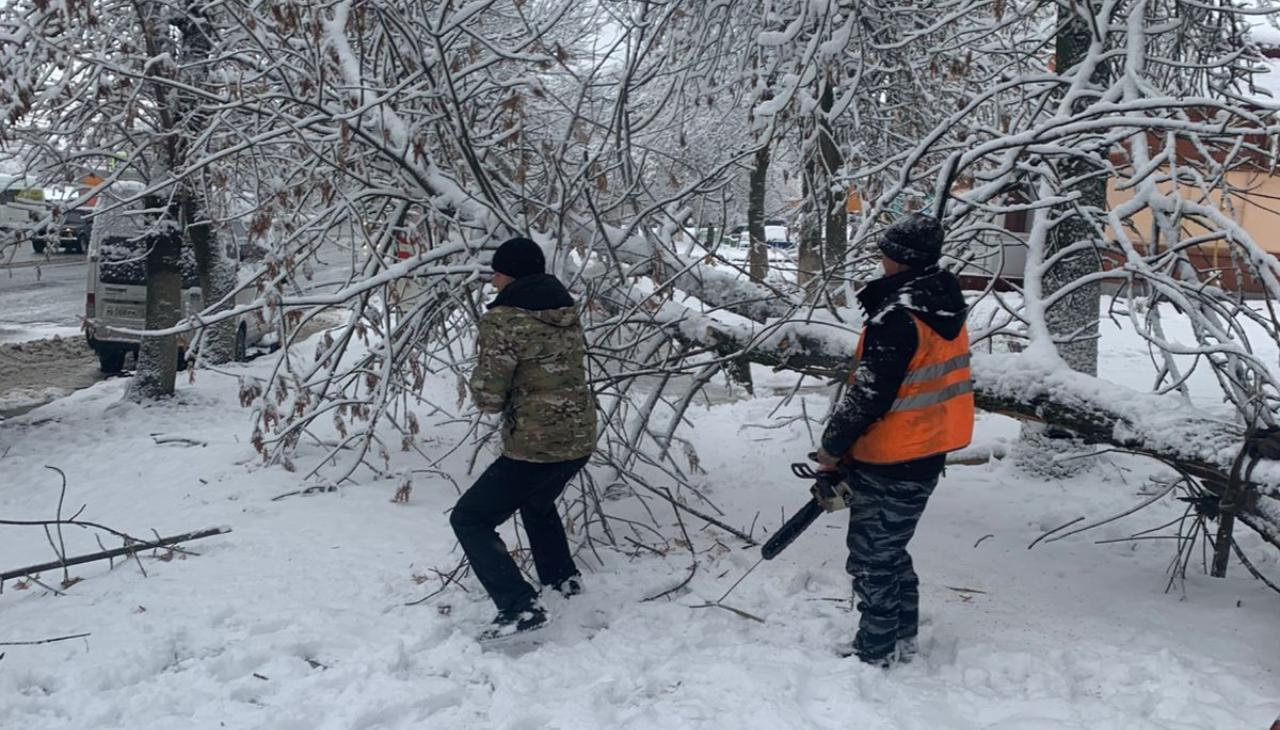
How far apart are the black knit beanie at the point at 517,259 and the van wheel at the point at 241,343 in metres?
9.64

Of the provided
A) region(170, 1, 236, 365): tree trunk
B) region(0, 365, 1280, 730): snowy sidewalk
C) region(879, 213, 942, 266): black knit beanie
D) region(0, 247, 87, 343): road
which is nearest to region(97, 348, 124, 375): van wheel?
region(0, 247, 87, 343): road

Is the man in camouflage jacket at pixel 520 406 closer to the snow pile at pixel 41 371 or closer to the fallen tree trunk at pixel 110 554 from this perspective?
the fallen tree trunk at pixel 110 554

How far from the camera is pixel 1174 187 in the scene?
5.36m

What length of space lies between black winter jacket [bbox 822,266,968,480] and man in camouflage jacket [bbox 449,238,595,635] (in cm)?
108

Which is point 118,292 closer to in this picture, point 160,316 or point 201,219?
point 160,316

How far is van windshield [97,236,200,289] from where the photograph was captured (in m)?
11.3

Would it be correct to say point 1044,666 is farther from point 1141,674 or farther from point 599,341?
point 599,341

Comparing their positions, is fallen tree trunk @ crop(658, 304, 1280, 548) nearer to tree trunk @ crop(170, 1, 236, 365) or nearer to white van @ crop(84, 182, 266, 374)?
tree trunk @ crop(170, 1, 236, 365)

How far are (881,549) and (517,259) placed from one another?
5.91 ft

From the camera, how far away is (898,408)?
3680mm

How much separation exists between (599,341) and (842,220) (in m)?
4.79

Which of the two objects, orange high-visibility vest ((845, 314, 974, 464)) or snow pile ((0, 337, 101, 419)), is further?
snow pile ((0, 337, 101, 419))

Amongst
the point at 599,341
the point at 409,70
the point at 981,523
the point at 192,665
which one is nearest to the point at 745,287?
the point at 599,341

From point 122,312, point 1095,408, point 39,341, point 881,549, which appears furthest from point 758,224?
point 881,549
